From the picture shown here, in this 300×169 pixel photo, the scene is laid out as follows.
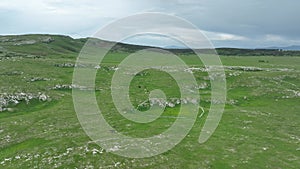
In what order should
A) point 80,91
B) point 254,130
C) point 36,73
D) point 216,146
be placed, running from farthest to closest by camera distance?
1. point 36,73
2. point 80,91
3. point 254,130
4. point 216,146

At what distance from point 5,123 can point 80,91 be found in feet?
85.9

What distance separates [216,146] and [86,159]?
1704 centimetres

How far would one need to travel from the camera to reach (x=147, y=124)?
5231cm

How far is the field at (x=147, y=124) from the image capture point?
37125 mm

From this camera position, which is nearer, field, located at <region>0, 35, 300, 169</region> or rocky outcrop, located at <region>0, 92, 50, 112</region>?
field, located at <region>0, 35, 300, 169</region>

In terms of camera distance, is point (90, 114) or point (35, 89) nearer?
point (90, 114)

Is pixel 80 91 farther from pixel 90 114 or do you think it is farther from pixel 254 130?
pixel 254 130

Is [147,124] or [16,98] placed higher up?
[16,98]

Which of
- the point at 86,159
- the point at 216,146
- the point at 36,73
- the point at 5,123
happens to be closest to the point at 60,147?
the point at 86,159

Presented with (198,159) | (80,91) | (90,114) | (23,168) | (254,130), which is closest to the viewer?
(23,168)

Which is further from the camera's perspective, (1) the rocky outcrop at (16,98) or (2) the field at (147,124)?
(1) the rocky outcrop at (16,98)

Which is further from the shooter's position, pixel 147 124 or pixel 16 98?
pixel 16 98

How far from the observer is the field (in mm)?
37125

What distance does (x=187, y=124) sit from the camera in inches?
2079
